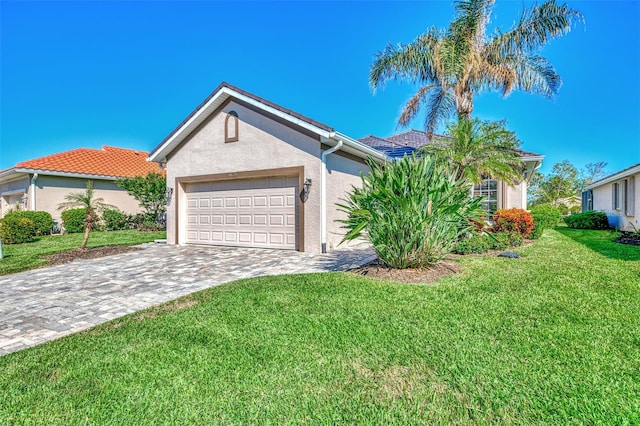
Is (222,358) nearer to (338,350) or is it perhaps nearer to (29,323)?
(338,350)

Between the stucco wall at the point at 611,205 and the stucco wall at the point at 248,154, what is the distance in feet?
41.9

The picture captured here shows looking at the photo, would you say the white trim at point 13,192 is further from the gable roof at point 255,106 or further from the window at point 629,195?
the window at point 629,195

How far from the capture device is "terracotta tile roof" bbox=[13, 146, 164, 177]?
55.5 ft

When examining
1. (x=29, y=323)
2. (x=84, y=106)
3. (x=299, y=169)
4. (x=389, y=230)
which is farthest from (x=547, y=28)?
(x=84, y=106)

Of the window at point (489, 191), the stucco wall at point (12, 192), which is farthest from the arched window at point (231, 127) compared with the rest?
the stucco wall at point (12, 192)

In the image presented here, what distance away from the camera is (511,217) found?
1087 cm

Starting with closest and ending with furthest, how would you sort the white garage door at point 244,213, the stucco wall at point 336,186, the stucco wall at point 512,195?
the stucco wall at point 336,186 < the white garage door at point 244,213 < the stucco wall at point 512,195

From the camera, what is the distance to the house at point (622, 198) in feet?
41.3

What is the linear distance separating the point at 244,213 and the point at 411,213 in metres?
6.85

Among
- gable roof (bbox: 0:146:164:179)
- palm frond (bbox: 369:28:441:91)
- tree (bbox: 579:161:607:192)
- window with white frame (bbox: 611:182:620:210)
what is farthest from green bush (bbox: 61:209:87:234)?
tree (bbox: 579:161:607:192)

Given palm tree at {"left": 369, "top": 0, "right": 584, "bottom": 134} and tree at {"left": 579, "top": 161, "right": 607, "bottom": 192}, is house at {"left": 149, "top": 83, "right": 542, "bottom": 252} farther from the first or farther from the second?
tree at {"left": 579, "top": 161, "right": 607, "bottom": 192}

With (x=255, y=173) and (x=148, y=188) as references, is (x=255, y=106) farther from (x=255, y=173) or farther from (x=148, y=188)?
(x=148, y=188)

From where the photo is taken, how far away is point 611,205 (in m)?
16.4

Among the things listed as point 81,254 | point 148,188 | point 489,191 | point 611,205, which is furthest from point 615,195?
point 148,188
